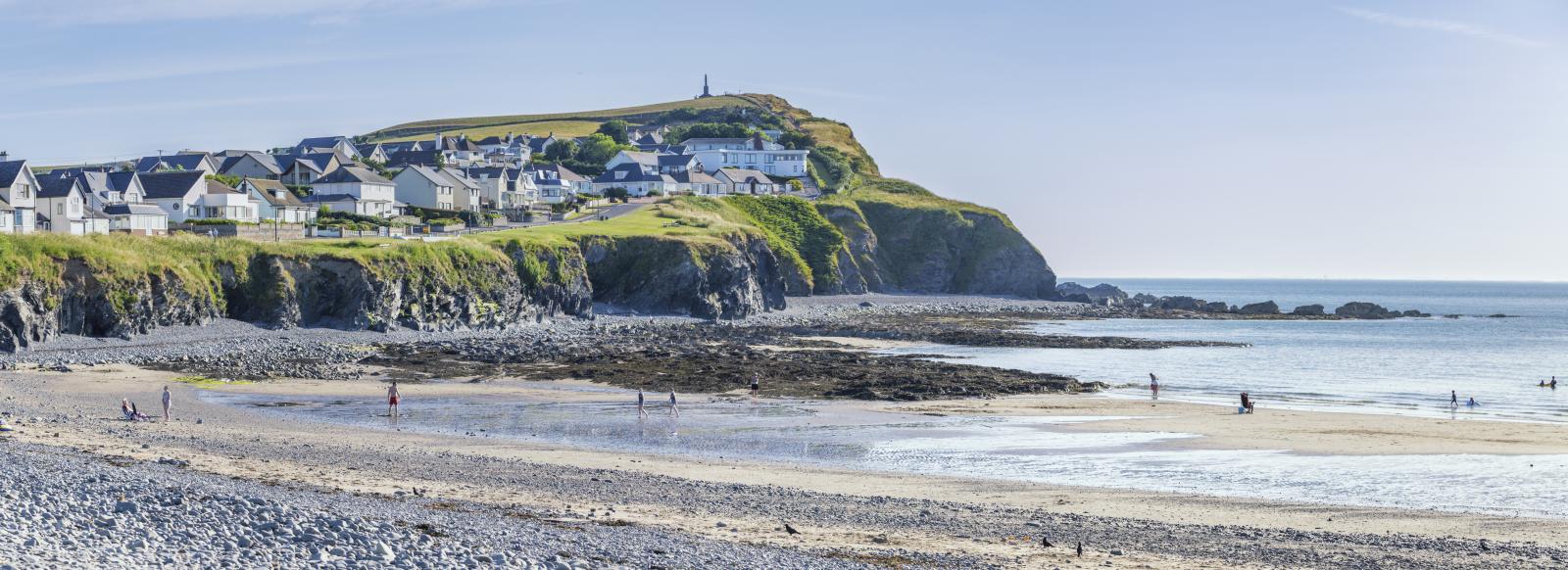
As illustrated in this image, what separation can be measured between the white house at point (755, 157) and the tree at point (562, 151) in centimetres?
1564

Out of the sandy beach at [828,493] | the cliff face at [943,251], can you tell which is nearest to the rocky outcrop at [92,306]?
the sandy beach at [828,493]

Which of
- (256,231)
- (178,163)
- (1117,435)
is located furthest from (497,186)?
(1117,435)

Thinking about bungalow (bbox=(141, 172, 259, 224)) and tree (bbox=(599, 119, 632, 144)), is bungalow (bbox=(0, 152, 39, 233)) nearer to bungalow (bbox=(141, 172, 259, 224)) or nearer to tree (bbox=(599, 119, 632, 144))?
bungalow (bbox=(141, 172, 259, 224))

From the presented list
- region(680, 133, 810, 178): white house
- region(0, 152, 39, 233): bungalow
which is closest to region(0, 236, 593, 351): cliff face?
region(0, 152, 39, 233): bungalow

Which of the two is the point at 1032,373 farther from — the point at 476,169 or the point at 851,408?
the point at 476,169

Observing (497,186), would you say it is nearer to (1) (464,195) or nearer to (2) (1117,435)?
(1) (464,195)

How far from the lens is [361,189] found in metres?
101

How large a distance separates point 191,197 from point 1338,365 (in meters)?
75.8

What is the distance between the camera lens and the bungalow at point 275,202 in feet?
305

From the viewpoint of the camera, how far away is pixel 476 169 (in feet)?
411

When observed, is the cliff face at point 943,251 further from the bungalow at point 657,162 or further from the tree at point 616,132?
the tree at point 616,132

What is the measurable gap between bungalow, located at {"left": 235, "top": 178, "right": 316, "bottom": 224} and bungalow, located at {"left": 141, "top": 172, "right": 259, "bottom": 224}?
3.00 meters

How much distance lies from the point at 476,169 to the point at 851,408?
294 ft

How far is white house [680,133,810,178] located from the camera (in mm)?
166375
